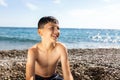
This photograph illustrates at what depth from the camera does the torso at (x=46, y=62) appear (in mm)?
5238

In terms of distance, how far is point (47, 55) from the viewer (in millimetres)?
5266

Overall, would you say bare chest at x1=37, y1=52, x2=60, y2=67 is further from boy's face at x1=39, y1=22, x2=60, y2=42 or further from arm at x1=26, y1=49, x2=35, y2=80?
boy's face at x1=39, y1=22, x2=60, y2=42

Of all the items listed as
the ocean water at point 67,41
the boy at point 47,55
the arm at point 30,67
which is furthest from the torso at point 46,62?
the ocean water at point 67,41

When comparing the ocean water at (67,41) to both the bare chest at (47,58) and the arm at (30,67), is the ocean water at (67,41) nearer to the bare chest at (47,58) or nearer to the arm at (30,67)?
the bare chest at (47,58)

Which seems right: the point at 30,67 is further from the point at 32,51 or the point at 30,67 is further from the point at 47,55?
the point at 47,55

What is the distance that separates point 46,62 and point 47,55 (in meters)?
0.12

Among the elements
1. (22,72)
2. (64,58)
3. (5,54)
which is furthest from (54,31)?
(5,54)

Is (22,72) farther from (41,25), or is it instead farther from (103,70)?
(41,25)

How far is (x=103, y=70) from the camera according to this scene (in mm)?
9188

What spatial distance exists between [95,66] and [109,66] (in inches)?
23.5

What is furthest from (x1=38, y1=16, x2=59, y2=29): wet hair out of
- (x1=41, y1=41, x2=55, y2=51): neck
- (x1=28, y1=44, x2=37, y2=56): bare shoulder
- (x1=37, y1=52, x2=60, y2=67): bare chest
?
(x1=37, y1=52, x2=60, y2=67): bare chest

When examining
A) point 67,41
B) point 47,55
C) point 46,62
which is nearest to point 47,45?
point 47,55

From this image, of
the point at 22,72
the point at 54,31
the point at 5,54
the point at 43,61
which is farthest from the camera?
the point at 5,54

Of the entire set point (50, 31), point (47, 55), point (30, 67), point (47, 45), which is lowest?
point (30, 67)
